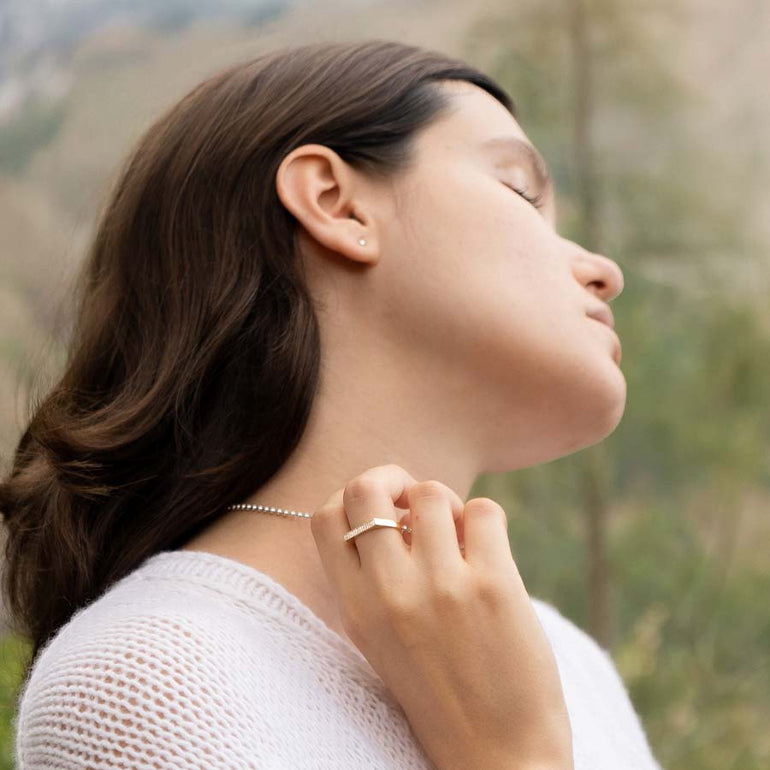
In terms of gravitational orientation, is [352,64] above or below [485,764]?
above

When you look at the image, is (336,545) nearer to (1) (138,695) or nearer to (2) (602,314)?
(1) (138,695)

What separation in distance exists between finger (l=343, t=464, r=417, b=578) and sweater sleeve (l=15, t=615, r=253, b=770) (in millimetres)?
134

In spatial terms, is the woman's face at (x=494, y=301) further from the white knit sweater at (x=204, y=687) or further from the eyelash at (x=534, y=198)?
the white knit sweater at (x=204, y=687)

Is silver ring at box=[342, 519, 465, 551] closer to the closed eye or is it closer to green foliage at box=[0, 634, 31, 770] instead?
the closed eye

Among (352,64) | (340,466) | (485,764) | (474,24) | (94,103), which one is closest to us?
(485,764)

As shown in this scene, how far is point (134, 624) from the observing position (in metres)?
0.73

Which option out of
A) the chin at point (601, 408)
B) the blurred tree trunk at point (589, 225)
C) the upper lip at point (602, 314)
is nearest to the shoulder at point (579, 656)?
the chin at point (601, 408)

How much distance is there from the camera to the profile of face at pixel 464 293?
0.91 m

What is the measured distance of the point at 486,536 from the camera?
74cm

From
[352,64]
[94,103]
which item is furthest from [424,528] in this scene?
[94,103]

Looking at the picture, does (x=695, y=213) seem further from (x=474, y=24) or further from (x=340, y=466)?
(x=340, y=466)

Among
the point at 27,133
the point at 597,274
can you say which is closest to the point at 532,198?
the point at 597,274

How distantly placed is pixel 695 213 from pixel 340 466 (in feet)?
7.15

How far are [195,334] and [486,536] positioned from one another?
36cm
